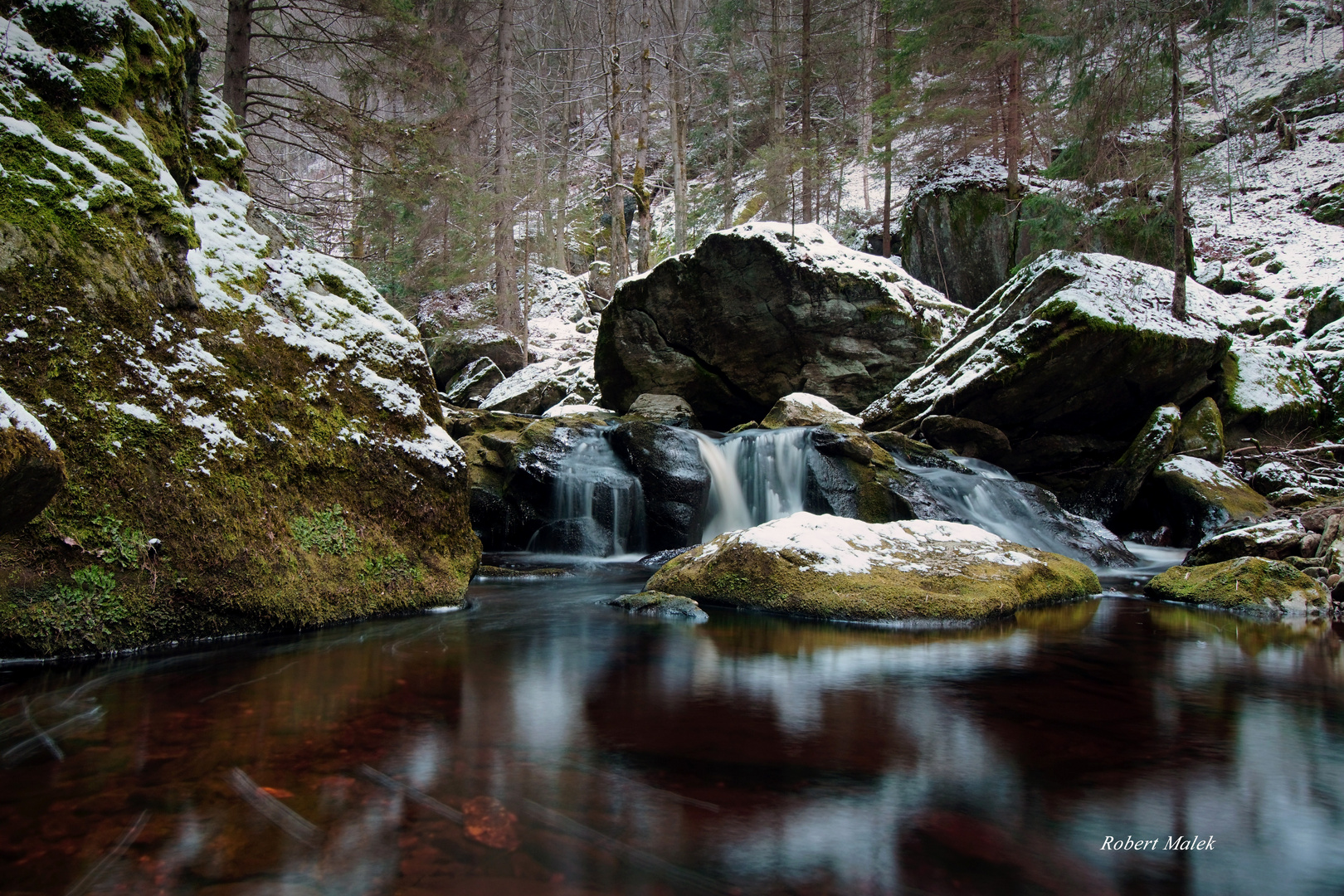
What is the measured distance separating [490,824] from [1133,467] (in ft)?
36.8

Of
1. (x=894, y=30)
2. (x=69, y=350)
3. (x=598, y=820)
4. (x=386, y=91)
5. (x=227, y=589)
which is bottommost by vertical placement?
(x=598, y=820)

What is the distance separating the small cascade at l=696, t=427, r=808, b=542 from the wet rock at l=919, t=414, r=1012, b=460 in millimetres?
2577

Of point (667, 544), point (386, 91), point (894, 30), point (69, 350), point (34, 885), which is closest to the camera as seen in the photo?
point (34, 885)

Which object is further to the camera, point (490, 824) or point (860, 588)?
point (860, 588)

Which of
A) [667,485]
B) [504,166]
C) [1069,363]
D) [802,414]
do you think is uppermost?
[504,166]

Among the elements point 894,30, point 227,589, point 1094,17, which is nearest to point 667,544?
point 227,589

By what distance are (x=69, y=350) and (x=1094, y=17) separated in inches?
557

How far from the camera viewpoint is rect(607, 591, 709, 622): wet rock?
18.9ft

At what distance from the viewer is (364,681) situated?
379 cm

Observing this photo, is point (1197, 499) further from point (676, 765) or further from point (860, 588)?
point (676, 765)

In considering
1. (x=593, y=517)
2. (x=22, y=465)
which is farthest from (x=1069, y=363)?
(x=22, y=465)

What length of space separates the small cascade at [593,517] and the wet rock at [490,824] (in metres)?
7.50

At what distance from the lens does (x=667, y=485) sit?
1021 centimetres

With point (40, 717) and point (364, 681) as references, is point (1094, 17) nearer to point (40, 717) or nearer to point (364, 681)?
point (364, 681)
